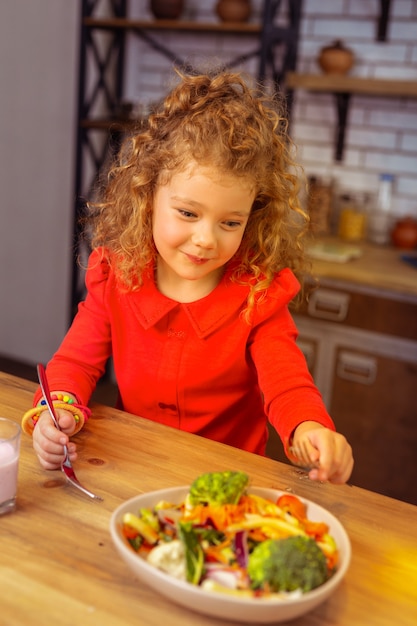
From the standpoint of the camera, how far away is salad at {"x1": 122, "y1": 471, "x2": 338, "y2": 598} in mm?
767

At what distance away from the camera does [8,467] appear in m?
0.97

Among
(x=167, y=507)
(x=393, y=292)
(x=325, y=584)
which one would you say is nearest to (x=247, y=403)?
(x=167, y=507)

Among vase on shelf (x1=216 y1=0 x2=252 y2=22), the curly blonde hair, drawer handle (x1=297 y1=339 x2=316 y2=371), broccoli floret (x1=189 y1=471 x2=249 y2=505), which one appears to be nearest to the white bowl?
broccoli floret (x1=189 y1=471 x2=249 y2=505)

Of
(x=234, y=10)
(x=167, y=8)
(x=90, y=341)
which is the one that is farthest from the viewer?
(x=167, y=8)

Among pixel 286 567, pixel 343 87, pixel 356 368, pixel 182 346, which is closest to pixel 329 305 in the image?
pixel 356 368

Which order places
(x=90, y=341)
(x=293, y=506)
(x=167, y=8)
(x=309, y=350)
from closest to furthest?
(x=293, y=506)
(x=90, y=341)
(x=309, y=350)
(x=167, y=8)

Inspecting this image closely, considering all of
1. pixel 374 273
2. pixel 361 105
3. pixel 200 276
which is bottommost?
pixel 374 273

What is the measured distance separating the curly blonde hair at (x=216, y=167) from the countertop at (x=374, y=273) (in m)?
1.00

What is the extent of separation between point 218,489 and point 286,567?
0.51 ft

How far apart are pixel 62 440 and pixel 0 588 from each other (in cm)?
30

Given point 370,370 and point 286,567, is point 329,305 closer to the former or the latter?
point 370,370

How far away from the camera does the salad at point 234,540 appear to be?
30.2 inches

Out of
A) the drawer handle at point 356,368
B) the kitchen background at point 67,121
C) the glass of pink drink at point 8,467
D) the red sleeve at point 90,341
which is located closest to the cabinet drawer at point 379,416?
the drawer handle at point 356,368

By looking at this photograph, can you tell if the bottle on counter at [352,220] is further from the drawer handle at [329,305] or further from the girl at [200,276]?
the girl at [200,276]
